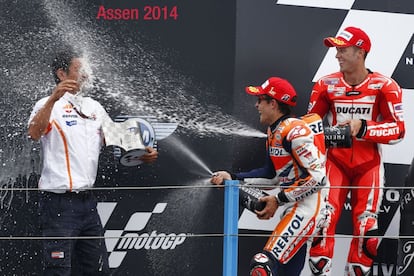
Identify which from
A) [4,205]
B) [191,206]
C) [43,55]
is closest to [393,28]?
[191,206]

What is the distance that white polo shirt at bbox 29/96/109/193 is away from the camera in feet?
22.4

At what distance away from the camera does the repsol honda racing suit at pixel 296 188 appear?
6719 millimetres

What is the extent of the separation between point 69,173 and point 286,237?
54.3 inches

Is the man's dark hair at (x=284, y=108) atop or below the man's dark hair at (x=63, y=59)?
below

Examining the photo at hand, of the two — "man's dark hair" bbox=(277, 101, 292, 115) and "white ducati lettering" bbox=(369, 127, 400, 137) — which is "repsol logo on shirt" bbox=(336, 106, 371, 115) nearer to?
"white ducati lettering" bbox=(369, 127, 400, 137)

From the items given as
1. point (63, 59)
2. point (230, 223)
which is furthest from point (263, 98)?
point (63, 59)

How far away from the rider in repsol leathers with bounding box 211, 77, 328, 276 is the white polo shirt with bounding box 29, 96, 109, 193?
1052 mm

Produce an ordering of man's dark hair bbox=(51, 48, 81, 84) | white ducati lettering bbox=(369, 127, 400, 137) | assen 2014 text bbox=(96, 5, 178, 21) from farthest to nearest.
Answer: assen 2014 text bbox=(96, 5, 178, 21) < man's dark hair bbox=(51, 48, 81, 84) < white ducati lettering bbox=(369, 127, 400, 137)

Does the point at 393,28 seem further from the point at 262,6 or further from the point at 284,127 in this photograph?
the point at 284,127

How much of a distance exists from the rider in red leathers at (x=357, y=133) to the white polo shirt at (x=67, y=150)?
1.48 metres

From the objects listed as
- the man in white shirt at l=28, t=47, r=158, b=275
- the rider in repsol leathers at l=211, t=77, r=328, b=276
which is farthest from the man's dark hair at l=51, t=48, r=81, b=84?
the rider in repsol leathers at l=211, t=77, r=328, b=276

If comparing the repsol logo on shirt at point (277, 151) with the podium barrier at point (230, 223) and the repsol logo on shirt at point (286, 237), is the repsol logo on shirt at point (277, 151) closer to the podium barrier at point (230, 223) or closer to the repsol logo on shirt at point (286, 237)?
the repsol logo on shirt at point (286, 237)

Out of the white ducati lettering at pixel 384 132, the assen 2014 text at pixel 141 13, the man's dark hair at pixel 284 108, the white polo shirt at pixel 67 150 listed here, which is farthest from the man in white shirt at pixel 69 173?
the white ducati lettering at pixel 384 132

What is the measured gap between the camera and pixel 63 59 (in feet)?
24.1
